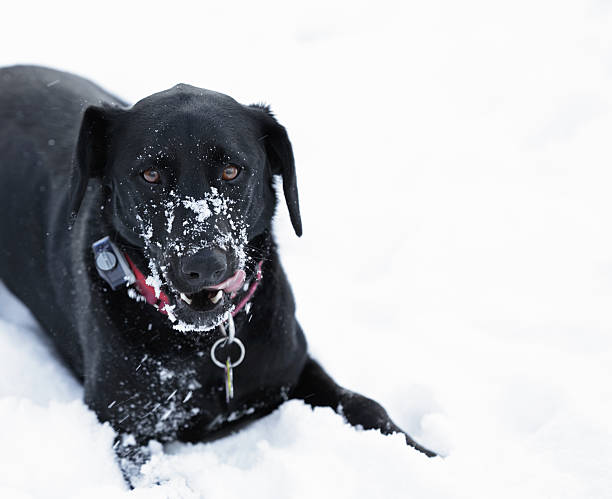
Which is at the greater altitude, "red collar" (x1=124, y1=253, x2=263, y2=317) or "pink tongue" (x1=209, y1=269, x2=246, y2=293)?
"pink tongue" (x1=209, y1=269, x2=246, y2=293)

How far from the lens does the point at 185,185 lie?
93.1 inches

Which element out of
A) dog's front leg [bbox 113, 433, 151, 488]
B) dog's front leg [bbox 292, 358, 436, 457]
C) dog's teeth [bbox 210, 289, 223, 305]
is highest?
dog's teeth [bbox 210, 289, 223, 305]

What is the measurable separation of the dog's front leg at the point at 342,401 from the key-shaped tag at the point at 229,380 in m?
0.38

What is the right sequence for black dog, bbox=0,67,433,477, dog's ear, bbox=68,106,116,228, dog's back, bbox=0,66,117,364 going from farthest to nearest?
dog's back, bbox=0,66,117,364, dog's ear, bbox=68,106,116,228, black dog, bbox=0,67,433,477

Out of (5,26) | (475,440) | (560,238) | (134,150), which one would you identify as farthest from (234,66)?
(475,440)

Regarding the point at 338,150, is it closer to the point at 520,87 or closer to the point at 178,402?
the point at 520,87

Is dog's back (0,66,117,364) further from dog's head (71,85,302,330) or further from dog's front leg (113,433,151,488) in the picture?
dog's front leg (113,433,151,488)

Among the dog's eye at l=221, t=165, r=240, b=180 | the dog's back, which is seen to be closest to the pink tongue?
the dog's eye at l=221, t=165, r=240, b=180

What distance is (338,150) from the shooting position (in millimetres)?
4770

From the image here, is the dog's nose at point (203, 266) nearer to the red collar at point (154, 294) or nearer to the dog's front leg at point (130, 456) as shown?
the red collar at point (154, 294)

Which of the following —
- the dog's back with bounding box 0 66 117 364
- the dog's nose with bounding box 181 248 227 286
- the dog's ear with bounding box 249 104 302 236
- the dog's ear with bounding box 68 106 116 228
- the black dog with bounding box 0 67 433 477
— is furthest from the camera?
the dog's back with bounding box 0 66 117 364

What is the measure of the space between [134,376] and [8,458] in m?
0.51

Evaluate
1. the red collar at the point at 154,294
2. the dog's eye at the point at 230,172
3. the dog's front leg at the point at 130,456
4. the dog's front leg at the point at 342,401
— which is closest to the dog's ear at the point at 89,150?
the red collar at the point at 154,294

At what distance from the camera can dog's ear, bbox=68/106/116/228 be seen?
2545 millimetres
